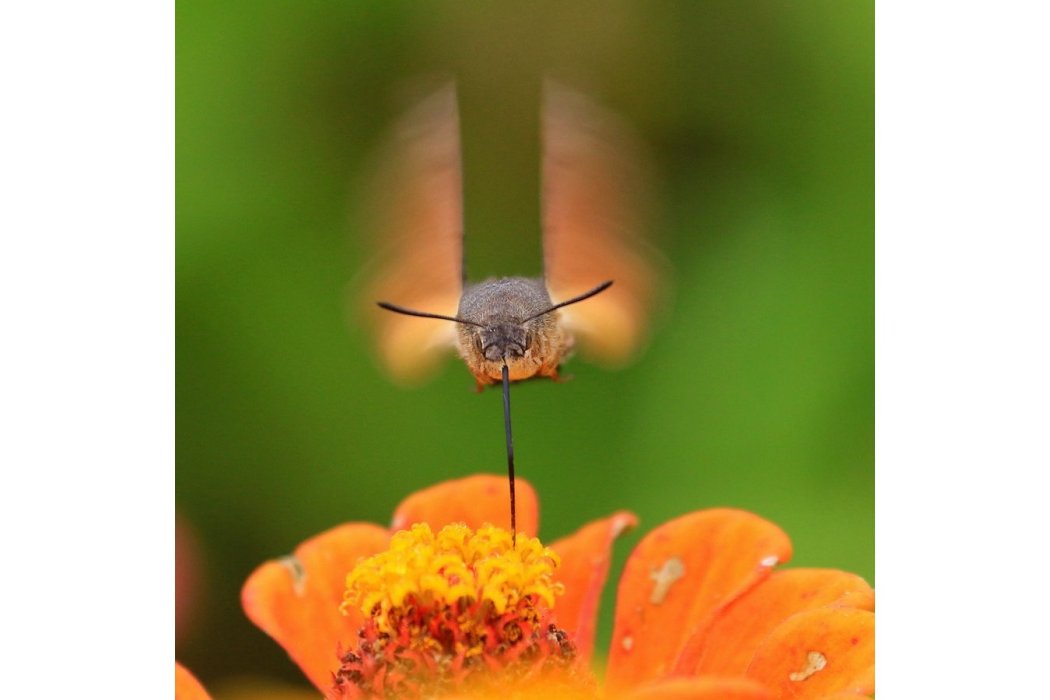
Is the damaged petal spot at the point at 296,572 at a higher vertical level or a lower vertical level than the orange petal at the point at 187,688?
higher

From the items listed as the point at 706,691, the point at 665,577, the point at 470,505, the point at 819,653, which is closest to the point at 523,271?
the point at 470,505

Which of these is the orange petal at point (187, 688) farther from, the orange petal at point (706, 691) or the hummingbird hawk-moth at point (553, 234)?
the orange petal at point (706, 691)

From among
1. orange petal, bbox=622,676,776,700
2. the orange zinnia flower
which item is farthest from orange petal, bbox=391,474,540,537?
orange petal, bbox=622,676,776,700

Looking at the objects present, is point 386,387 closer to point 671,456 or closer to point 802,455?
point 671,456

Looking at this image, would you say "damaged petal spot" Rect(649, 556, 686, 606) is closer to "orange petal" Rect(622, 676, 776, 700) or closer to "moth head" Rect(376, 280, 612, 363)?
"moth head" Rect(376, 280, 612, 363)

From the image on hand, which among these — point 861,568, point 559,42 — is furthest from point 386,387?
point 861,568

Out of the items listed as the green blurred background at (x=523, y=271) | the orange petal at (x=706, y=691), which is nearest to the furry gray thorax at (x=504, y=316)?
the green blurred background at (x=523, y=271)
